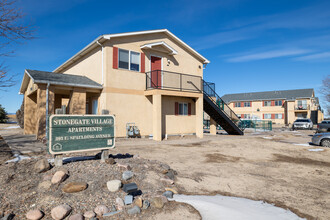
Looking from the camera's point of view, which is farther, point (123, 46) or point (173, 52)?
point (173, 52)

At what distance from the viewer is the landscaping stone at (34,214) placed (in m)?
3.55

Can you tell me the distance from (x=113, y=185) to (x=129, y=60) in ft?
37.5

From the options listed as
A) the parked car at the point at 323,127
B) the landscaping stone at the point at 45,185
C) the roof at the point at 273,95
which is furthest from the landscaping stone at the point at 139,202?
the roof at the point at 273,95

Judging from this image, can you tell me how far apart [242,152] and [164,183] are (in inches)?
265

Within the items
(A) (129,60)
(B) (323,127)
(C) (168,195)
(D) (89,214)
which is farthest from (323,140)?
(D) (89,214)

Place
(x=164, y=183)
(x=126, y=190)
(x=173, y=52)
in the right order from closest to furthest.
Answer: (x=126, y=190)
(x=164, y=183)
(x=173, y=52)

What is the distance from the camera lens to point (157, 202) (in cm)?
421

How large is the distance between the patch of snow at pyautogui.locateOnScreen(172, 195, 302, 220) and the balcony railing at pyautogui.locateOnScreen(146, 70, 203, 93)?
412 inches

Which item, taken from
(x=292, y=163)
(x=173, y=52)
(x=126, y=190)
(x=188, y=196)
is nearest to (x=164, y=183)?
(x=188, y=196)

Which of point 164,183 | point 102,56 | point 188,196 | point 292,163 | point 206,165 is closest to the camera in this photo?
point 188,196

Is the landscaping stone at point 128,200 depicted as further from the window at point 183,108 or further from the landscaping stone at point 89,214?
the window at point 183,108

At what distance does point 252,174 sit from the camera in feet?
22.5

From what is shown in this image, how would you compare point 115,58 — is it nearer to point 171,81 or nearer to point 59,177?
point 171,81

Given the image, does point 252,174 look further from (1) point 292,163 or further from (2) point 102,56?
(2) point 102,56
